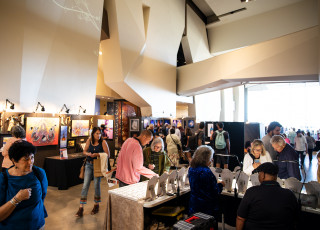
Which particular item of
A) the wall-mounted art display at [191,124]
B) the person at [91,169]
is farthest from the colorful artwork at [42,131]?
the wall-mounted art display at [191,124]

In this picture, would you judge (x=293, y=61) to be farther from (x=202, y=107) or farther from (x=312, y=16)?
(x=202, y=107)

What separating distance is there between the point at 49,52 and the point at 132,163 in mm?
4246

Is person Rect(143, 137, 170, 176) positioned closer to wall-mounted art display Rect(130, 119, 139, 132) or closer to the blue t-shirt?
the blue t-shirt

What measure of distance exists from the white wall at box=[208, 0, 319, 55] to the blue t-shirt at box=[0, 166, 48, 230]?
473 inches

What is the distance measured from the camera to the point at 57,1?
5551 mm

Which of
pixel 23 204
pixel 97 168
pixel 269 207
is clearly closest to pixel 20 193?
pixel 23 204

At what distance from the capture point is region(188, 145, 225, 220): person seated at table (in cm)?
240

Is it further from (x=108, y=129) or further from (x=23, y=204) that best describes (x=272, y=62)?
(x=23, y=204)

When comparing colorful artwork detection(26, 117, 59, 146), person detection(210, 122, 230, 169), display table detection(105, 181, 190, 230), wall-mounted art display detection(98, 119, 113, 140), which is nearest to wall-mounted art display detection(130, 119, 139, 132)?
wall-mounted art display detection(98, 119, 113, 140)

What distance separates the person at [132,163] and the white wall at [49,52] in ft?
11.5

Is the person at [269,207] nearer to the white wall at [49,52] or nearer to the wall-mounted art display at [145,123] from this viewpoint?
the white wall at [49,52]

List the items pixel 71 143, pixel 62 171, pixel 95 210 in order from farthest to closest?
pixel 71 143 → pixel 62 171 → pixel 95 210

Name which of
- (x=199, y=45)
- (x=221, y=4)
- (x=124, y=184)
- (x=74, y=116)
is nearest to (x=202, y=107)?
(x=199, y=45)

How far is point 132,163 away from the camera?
119 inches
